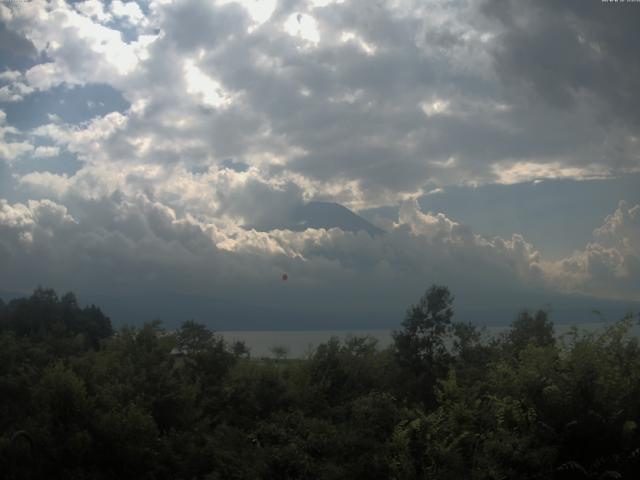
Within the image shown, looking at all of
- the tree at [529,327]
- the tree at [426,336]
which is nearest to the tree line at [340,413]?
the tree at [426,336]

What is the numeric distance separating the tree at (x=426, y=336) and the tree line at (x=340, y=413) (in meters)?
0.08

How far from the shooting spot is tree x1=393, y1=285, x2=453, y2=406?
1364 inches

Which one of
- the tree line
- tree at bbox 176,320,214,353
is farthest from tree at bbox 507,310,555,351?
tree at bbox 176,320,214,353

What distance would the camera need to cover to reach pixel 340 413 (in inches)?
1011

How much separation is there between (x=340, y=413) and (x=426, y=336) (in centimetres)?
1139

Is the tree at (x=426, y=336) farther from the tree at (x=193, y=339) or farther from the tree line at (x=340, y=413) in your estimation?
the tree at (x=193, y=339)

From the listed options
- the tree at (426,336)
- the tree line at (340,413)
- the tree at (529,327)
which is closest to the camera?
the tree line at (340,413)

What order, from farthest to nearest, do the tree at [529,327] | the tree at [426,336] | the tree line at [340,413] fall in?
the tree at [529,327] → the tree at [426,336] → the tree line at [340,413]

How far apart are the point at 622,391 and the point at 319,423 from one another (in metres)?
11.0

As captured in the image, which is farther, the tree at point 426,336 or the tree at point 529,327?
the tree at point 529,327

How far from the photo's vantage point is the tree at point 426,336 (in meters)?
34.7

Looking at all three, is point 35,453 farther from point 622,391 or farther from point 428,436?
point 622,391

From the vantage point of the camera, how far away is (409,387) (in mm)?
32594

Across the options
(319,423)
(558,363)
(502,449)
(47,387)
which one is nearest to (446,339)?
(319,423)
